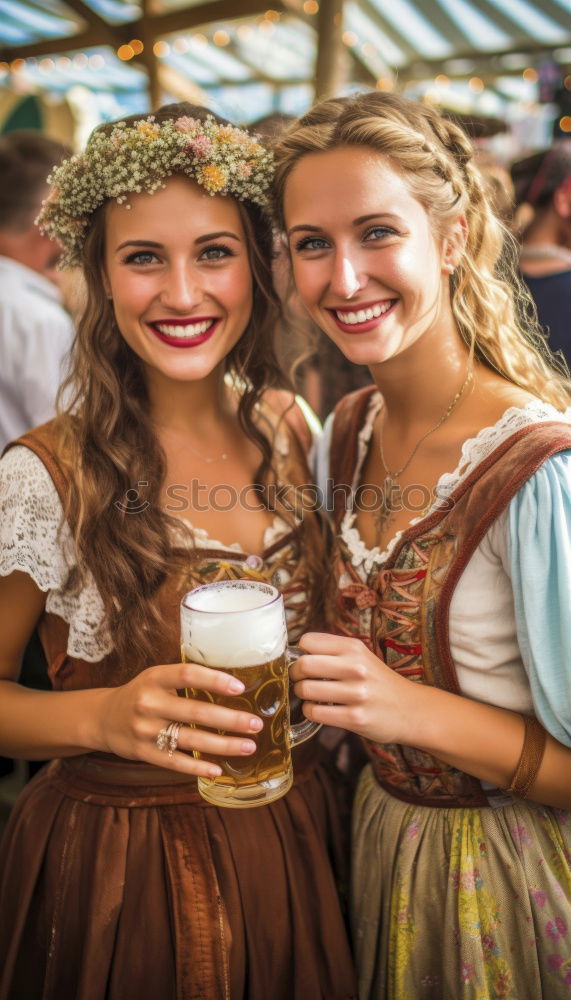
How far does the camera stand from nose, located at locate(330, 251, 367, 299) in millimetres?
1292

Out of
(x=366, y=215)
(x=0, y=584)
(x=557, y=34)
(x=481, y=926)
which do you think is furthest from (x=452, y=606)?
(x=557, y=34)

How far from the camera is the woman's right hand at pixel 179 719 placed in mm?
1062

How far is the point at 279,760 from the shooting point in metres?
1.15

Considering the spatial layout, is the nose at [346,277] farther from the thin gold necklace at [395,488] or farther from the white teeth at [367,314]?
the thin gold necklace at [395,488]

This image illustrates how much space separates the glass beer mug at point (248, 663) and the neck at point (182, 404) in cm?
57

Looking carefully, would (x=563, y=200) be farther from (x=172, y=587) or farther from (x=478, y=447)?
(x=172, y=587)

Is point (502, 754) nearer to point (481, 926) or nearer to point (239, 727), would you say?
point (481, 926)

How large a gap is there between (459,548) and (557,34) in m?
5.43

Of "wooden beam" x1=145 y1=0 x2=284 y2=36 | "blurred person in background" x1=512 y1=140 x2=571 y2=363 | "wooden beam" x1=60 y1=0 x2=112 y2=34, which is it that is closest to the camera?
"blurred person in background" x1=512 y1=140 x2=571 y2=363

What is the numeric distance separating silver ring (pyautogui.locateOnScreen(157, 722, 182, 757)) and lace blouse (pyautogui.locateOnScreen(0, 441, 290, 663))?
0.28 metres

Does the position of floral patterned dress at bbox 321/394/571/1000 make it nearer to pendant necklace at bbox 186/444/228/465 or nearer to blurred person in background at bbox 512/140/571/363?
pendant necklace at bbox 186/444/228/465

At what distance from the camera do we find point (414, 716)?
1200 mm

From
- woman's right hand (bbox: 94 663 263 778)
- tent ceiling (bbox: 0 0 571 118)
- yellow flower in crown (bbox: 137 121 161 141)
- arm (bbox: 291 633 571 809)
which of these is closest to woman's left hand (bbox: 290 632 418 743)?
arm (bbox: 291 633 571 809)

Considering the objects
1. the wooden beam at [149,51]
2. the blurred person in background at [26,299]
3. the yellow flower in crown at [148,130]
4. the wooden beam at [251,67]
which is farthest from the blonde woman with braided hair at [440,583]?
the wooden beam at [251,67]
